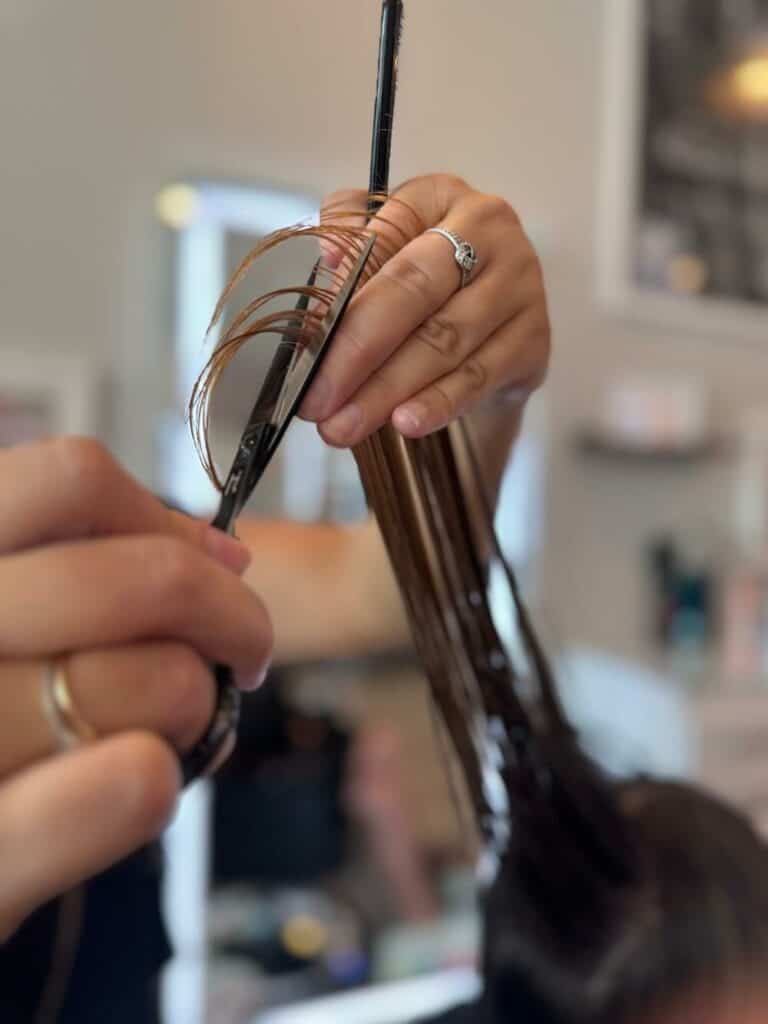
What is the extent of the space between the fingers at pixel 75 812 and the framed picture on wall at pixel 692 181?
121 centimetres

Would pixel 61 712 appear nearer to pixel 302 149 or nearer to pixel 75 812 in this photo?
pixel 75 812

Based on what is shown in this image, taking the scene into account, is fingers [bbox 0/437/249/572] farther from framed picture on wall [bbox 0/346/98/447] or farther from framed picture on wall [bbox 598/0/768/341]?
framed picture on wall [bbox 598/0/768/341]

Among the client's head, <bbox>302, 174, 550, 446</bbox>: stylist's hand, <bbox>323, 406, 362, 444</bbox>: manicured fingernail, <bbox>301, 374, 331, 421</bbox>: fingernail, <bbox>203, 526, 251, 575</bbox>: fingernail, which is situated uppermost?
<bbox>302, 174, 550, 446</bbox>: stylist's hand

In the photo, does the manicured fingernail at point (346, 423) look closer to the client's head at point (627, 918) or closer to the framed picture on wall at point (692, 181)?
the client's head at point (627, 918)

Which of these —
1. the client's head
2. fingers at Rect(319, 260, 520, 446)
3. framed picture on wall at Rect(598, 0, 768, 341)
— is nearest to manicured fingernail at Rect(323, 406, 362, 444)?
fingers at Rect(319, 260, 520, 446)

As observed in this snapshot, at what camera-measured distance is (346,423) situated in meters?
0.19

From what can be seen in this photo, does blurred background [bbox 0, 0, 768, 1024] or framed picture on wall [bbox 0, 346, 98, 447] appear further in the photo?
framed picture on wall [bbox 0, 346, 98, 447]

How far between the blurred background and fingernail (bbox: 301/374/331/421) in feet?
0.08

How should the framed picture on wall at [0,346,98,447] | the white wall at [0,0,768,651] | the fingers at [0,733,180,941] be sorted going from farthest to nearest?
the framed picture on wall at [0,346,98,447]
the white wall at [0,0,768,651]
the fingers at [0,733,180,941]

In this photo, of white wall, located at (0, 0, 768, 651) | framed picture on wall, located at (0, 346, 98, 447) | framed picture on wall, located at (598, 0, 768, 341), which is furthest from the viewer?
framed picture on wall, located at (598, 0, 768, 341)

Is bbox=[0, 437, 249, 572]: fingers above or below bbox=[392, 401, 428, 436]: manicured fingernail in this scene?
Result: below

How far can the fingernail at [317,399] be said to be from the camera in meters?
0.19

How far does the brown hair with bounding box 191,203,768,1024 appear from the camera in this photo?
0.26 metres

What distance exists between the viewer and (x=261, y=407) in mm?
203
